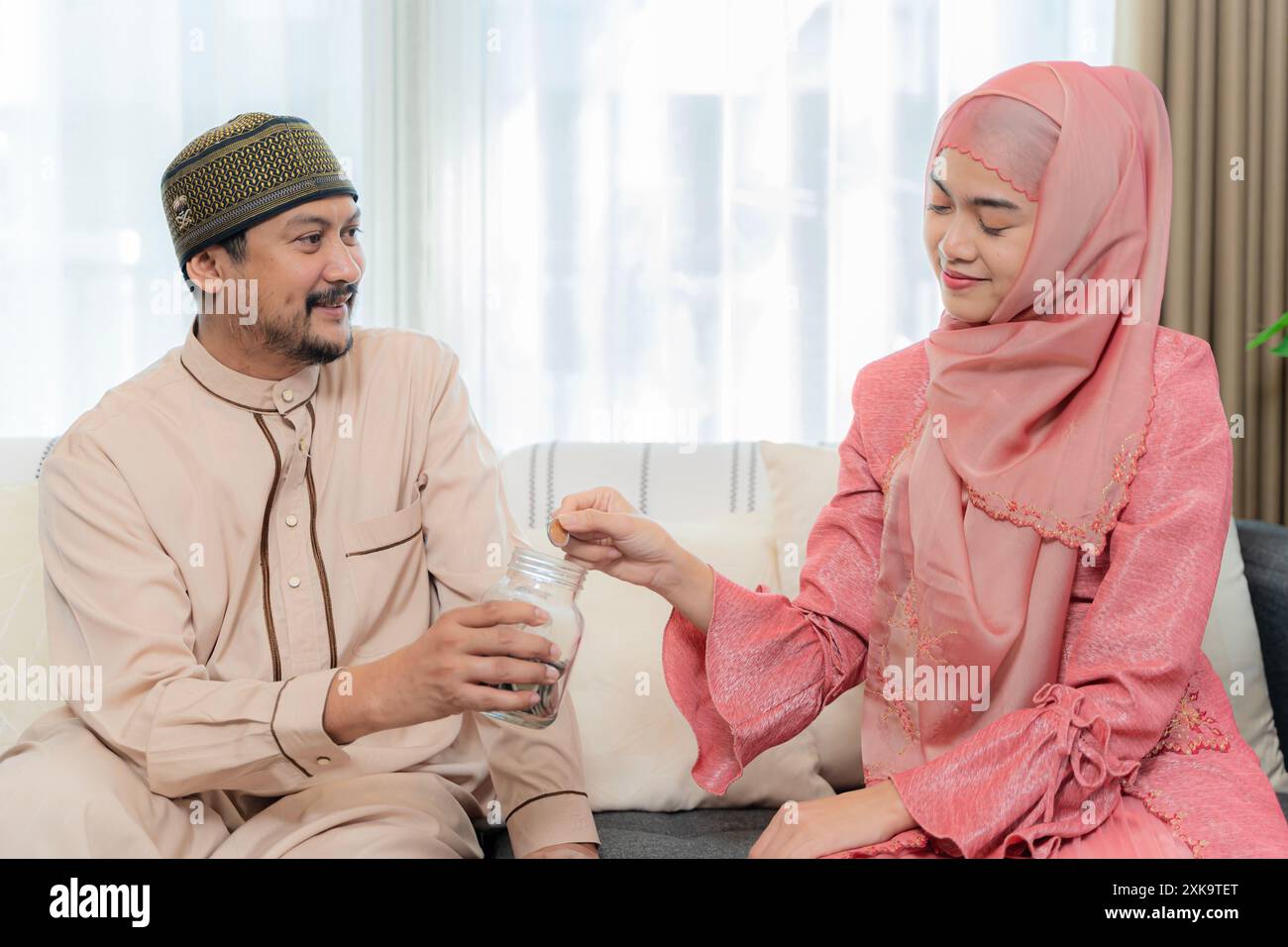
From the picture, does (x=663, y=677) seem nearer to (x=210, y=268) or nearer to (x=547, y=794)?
(x=547, y=794)

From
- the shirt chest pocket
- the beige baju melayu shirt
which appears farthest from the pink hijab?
the shirt chest pocket

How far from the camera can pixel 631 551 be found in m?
1.24

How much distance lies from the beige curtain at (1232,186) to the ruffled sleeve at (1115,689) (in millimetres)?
1469

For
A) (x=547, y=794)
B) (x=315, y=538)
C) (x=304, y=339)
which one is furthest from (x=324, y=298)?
(x=547, y=794)

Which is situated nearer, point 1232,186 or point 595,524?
point 595,524

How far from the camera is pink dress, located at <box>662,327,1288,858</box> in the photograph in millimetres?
1079

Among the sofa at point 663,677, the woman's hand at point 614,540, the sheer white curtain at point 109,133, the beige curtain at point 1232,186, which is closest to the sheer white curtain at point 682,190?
the beige curtain at point 1232,186

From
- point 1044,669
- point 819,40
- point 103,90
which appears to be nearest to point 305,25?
point 103,90

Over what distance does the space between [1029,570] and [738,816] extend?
2.11 ft

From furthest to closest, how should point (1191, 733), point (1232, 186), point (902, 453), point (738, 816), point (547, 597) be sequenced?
point (1232, 186) < point (738, 816) < point (902, 453) < point (1191, 733) < point (547, 597)

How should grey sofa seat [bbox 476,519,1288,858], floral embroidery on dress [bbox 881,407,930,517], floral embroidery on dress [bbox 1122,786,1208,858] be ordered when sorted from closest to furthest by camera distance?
floral embroidery on dress [bbox 1122,786,1208,858], floral embroidery on dress [bbox 881,407,930,517], grey sofa seat [bbox 476,519,1288,858]

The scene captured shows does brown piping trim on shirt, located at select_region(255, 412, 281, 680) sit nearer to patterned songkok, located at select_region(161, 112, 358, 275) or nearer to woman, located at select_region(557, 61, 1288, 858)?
patterned songkok, located at select_region(161, 112, 358, 275)

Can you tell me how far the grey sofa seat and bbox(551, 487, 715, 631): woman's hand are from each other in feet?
1.17
